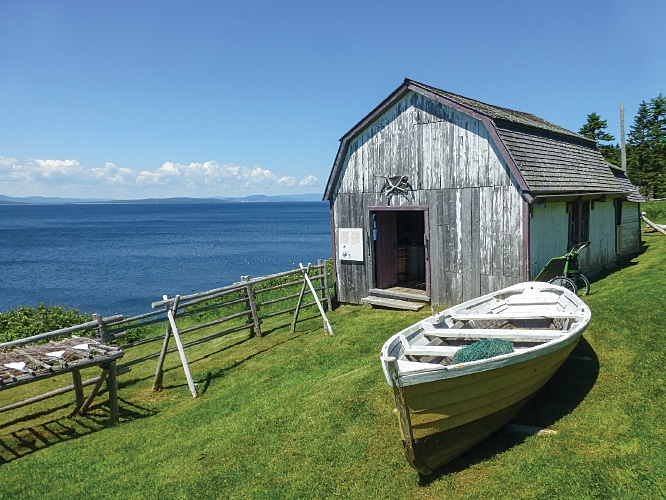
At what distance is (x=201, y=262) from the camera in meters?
53.0

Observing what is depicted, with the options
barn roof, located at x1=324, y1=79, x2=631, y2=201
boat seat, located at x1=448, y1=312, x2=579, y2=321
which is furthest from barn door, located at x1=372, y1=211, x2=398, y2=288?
boat seat, located at x1=448, y1=312, x2=579, y2=321

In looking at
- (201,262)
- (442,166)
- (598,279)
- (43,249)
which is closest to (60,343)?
(442,166)

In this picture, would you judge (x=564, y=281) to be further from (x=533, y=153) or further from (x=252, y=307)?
(x=252, y=307)

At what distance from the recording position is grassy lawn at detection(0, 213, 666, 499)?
19.2 ft

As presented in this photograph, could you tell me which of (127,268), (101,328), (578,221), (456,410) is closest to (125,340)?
(101,328)

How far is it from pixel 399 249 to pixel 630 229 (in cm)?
1151

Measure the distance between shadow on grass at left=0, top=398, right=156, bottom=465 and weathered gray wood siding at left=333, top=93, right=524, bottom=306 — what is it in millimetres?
8784

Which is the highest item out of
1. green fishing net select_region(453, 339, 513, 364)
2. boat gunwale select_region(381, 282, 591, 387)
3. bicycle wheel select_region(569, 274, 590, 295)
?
boat gunwale select_region(381, 282, 591, 387)

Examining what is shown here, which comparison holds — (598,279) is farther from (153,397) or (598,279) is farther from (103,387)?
(103,387)

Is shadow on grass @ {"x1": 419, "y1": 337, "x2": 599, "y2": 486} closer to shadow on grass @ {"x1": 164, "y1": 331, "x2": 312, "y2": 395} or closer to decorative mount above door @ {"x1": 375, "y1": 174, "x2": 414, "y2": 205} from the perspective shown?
shadow on grass @ {"x1": 164, "y1": 331, "x2": 312, "y2": 395}

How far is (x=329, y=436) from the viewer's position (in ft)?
24.2

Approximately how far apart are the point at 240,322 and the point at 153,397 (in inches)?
254

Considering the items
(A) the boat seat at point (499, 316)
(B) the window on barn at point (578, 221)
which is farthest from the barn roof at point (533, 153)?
(A) the boat seat at point (499, 316)

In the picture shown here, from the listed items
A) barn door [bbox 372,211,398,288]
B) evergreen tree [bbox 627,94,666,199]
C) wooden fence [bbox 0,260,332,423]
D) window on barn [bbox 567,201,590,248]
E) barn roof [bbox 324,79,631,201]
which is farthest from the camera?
evergreen tree [bbox 627,94,666,199]
